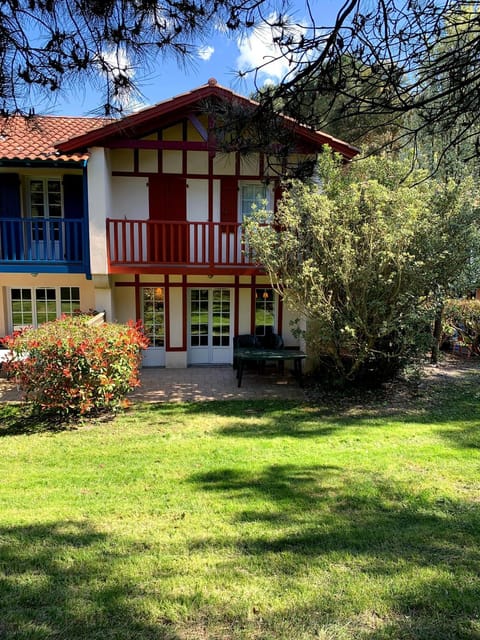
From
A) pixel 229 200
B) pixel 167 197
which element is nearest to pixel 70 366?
pixel 167 197

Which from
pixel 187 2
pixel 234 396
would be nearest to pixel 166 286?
pixel 234 396

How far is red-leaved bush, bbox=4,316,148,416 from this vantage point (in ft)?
21.6

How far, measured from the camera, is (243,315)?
11.6m

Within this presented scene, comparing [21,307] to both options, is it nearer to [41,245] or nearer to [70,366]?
[41,245]

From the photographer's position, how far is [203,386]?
9430 mm

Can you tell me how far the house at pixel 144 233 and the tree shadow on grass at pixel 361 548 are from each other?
6.11m

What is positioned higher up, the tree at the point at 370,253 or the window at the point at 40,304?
the tree at the point at 370,253

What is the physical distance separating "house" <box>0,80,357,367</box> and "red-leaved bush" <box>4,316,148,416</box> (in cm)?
326

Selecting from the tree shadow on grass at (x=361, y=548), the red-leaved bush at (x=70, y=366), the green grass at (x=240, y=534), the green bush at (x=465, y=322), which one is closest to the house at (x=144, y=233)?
the red-leaved bush at (x=70, y=366)

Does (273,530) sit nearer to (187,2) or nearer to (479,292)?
(187,2)

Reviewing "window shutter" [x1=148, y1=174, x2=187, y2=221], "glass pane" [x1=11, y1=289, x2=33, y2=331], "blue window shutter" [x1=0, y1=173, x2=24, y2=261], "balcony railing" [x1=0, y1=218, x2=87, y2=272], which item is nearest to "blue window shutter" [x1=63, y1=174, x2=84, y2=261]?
"balcony railing" [x1=0, y1=218, x2=87, y2=272]

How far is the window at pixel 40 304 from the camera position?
11.3 m

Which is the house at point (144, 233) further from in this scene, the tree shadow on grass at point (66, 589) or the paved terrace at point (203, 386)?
the tree shadow on grass at point (66, 589)

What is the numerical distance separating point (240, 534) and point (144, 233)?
334 inches
